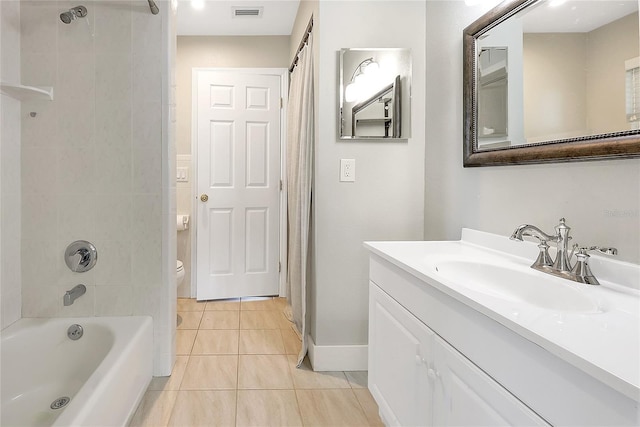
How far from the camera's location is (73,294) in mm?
1758

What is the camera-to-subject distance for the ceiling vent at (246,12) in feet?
9.07

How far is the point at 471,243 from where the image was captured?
161cm

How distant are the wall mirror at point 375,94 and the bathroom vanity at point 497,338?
0.77 meters

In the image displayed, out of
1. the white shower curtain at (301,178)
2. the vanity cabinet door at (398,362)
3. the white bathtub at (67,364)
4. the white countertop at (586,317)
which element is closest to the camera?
the white countertop at (586,317)

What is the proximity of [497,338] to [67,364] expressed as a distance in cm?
194

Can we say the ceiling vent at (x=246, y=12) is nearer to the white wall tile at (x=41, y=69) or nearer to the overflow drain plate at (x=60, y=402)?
the white wall tile at (x=41, y=69)

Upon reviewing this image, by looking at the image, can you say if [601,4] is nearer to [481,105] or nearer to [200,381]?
[481,105]

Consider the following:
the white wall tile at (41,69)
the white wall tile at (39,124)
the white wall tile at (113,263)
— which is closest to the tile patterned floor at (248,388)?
the white wall tile at (113,263)

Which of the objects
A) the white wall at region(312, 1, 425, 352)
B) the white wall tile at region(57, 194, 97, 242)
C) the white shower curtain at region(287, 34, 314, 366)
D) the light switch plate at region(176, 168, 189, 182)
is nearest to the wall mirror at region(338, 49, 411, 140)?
the white wall at region(312, 1, 425, 352)

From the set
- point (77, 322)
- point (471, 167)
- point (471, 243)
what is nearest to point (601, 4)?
point (471, 167)

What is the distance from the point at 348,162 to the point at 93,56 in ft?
4.83

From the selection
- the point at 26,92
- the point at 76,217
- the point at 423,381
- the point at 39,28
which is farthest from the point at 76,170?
the point at 423,381

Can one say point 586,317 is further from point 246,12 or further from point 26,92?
point 246,12

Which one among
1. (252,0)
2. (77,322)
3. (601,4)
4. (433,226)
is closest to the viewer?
(601,4)
